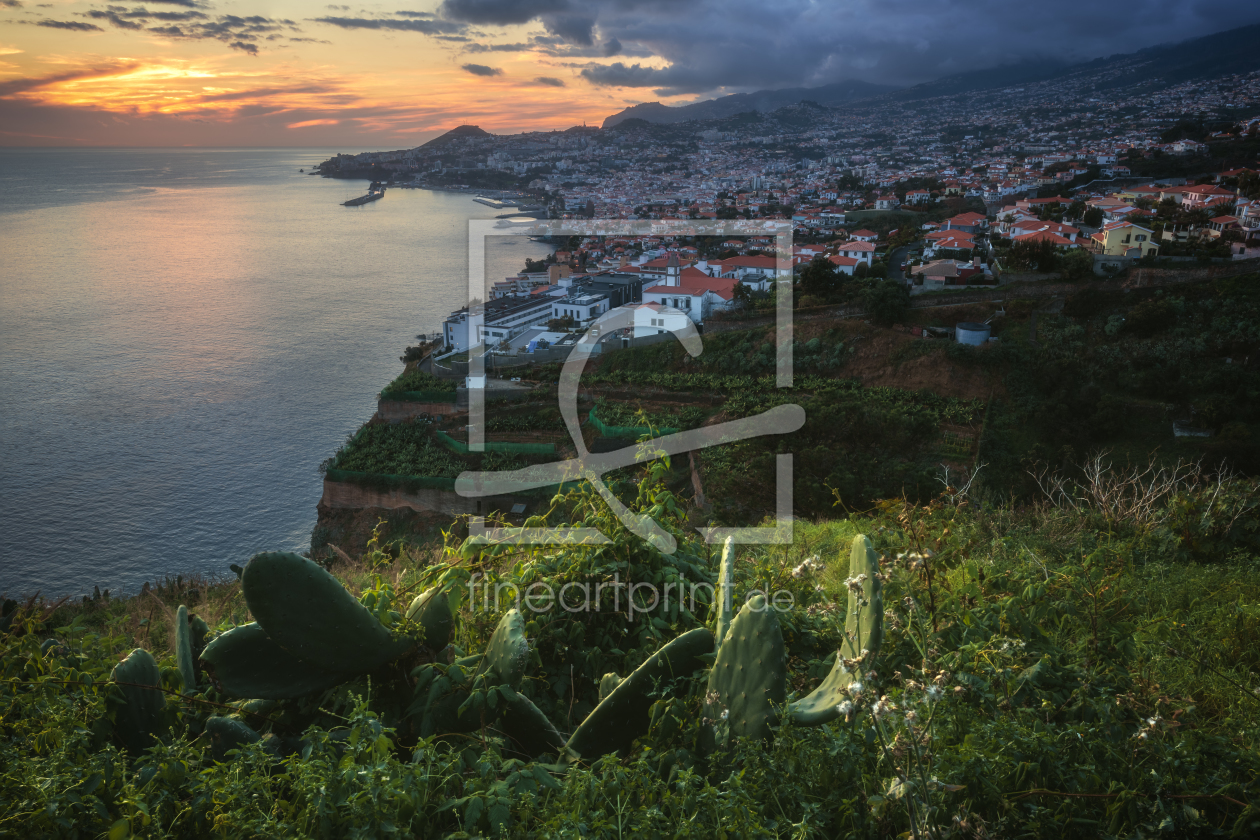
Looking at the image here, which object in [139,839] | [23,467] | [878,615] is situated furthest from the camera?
[23,467]

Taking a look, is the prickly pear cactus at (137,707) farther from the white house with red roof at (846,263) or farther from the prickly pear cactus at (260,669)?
the white house with red roof at (846,263)

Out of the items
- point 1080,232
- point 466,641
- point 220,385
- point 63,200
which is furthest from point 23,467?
point 63,200

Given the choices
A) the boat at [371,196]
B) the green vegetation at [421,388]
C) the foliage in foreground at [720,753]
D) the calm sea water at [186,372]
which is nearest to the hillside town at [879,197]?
the green vegetation at [421,388]

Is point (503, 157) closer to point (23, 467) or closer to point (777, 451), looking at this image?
point (23, 467)

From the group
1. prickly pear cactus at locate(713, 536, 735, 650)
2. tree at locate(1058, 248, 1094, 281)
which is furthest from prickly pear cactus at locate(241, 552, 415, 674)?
tree at locate(1058, 248, 1094, 281)

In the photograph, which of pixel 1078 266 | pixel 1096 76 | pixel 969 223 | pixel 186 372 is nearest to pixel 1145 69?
pixel 1096 76

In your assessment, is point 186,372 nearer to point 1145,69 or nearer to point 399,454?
point 399,454

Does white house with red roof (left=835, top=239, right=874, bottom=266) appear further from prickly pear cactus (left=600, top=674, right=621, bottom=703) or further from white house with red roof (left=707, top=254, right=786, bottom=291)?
prickly pear cactus (left=600, top=674, right=621, bottom=703)
